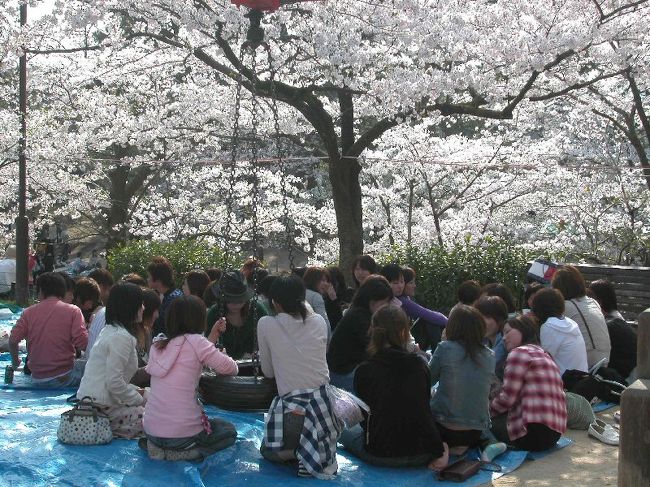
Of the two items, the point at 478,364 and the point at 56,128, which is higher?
Answer: the point at 56,128

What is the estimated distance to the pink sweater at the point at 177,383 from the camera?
4.90 metres

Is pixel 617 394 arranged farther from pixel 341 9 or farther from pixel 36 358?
pixel 341 9

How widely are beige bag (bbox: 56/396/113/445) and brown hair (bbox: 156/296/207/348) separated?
67 cm

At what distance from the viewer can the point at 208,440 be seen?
5.05 meters

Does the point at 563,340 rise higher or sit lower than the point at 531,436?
higher

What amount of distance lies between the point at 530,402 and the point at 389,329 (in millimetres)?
1224

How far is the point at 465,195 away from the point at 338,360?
1252 centimetres

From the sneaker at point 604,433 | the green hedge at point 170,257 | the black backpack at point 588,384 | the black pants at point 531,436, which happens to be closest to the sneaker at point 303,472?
the black pants at point 531,436

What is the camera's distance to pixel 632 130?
1386 cm

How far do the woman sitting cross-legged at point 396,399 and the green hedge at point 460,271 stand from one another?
5.62 metres

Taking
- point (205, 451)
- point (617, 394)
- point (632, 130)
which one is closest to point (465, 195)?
point (632, 130)

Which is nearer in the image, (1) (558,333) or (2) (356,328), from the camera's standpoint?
(2) (356,328)

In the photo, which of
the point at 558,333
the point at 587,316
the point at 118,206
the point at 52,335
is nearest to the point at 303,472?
the point at 558,333

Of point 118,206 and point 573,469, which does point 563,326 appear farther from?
point 118,206
